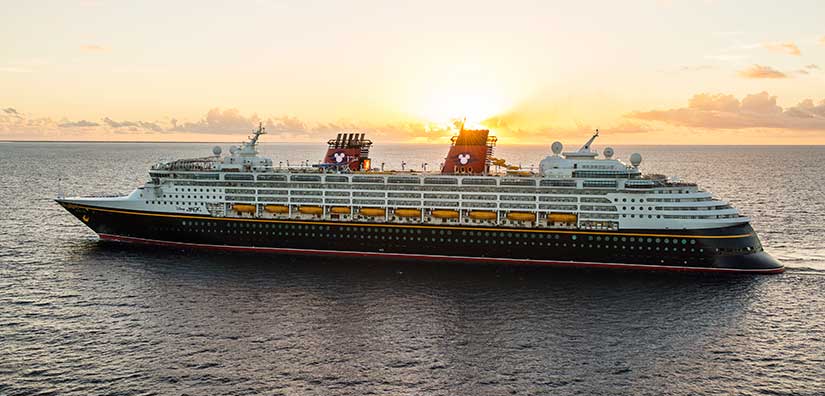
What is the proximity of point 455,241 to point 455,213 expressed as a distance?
273 cm

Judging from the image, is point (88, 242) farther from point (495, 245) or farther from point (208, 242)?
point (495, 245)

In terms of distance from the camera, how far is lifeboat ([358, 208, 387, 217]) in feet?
191

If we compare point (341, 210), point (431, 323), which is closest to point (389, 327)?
point (431, 323)

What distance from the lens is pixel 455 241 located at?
2185 inches

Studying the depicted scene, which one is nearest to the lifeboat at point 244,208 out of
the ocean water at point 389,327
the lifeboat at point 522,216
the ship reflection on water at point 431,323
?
the ocean water at point 389,327

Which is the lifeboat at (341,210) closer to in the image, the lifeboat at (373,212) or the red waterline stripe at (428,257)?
the lifeboat at (373,212)

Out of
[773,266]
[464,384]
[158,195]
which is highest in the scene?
[158,195]

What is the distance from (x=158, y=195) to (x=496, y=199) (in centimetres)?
3256

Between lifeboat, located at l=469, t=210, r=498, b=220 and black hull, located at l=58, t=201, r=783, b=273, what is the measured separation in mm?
1354

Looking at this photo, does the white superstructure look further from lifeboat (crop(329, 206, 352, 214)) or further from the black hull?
the black hull

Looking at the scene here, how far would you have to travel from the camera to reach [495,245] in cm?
5484

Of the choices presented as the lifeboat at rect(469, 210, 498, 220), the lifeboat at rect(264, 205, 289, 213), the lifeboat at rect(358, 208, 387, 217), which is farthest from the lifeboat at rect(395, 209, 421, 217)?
the lifeboat at rect(264, 205, 289, 213)

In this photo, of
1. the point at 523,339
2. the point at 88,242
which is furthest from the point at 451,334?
the point at 88,242

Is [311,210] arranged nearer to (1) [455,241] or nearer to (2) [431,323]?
(1) [455,241]
